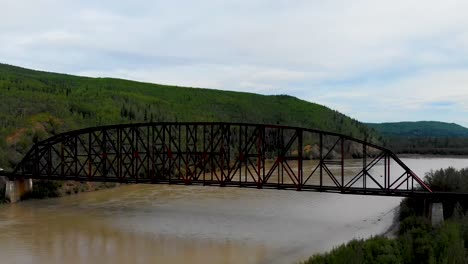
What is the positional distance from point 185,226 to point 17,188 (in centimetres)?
1795

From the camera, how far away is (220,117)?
110m

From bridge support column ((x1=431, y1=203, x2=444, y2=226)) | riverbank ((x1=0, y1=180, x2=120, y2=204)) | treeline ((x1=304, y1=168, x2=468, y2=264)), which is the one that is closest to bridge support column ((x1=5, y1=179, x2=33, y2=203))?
riverbank ((x1=0, y1=180, x2=120, y2=204))

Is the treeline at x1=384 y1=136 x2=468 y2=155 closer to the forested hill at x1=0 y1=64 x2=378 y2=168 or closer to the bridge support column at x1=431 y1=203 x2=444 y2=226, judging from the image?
the forested hill at x1=0 y1=64 x2=378 y2=168

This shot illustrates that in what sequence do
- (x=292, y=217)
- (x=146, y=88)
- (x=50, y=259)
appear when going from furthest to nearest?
(x=146, y=88)
(x=292, y=217)
(x=50, y=259)

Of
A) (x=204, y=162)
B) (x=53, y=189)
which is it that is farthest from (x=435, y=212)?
(x=53, y=189)

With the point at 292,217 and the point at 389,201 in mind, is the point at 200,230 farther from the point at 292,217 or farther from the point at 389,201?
the point at 389,201

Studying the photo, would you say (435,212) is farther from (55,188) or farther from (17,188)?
(17,188)

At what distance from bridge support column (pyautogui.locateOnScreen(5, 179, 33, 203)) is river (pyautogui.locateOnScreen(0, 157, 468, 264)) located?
1207 mm

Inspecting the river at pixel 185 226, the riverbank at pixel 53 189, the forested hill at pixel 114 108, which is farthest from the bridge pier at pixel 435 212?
the forested hill at pixel 114 108

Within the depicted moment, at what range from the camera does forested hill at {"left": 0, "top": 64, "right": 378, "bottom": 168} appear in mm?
56500

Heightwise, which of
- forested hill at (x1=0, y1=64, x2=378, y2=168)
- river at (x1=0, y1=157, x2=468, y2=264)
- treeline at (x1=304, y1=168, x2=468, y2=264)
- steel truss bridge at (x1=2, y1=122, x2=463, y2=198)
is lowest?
river at (x1=0, y1=157, x2=468, y2=264)

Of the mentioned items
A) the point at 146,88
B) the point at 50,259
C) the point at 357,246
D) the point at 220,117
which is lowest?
the point at 50,259

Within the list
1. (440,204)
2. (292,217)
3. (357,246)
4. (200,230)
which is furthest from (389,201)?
(357,246)

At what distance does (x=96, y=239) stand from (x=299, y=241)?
36.4 ft
